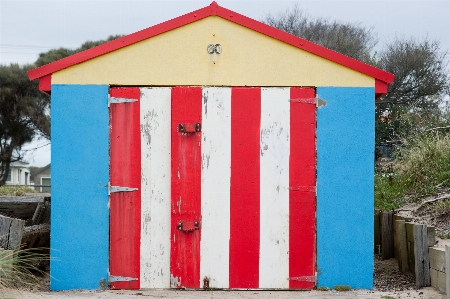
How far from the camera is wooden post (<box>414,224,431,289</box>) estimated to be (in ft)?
25.1

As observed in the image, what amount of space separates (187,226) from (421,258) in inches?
112

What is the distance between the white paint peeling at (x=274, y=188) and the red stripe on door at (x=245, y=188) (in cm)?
7

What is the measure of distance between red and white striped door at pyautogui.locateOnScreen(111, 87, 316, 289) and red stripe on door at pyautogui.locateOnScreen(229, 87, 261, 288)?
0.01m

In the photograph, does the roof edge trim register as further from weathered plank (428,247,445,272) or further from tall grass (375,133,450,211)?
tall grass (375,133,450,211)

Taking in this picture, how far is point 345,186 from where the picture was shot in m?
7.74

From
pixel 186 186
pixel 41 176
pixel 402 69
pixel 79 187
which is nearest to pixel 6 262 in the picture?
pixel 79 187

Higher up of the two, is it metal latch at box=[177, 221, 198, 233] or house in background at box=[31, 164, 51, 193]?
house in background at box=[31, 164, 51, 193]

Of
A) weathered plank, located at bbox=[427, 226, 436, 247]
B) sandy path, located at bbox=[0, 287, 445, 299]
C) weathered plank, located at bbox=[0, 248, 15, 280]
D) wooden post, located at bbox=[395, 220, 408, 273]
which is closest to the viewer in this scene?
weathered plank, located at bbox=[0, 248, 15, 280]

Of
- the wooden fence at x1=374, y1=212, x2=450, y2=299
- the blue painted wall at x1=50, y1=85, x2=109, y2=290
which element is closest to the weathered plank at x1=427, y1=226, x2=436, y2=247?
the wooden fence at x1=374, y1=212, x2=450, y2=299

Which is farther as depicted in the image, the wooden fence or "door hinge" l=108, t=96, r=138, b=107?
"door hinge" l=108, t=96, r=138, b=107

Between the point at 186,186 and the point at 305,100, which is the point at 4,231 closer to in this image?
the point at 186,186

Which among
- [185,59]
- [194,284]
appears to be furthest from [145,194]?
[185,59]

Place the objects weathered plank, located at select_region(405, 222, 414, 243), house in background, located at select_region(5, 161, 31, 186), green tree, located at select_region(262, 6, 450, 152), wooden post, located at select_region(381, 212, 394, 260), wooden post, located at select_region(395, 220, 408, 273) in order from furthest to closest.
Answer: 1. house in background, located at select_region(5, 161, 31, 186)
2. green tree, located at select_region(262, 6, 450, 152)
3. wooden post, located at select_region(381, 212, 394, 260)
4. wooden post, located at select_region(395, 220, 408, 273)
5. weathered plank, located at select_region(405, 222, 414, 243)

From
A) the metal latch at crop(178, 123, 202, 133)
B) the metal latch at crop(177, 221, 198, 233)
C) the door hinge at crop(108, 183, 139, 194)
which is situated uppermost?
the metal latch at crop(178, 123, 202, 133)
